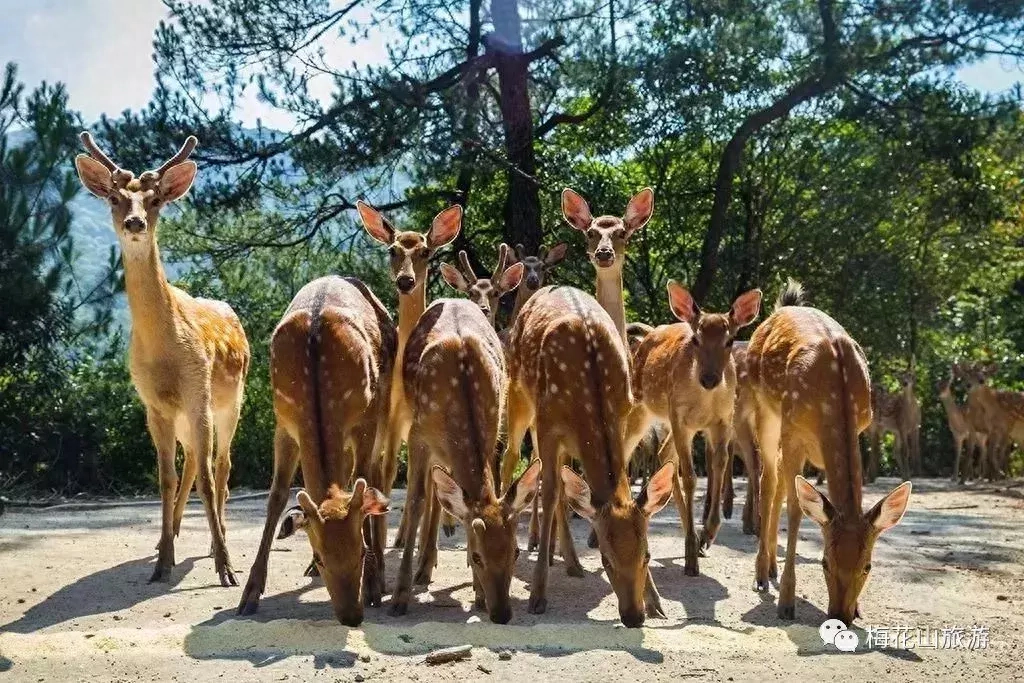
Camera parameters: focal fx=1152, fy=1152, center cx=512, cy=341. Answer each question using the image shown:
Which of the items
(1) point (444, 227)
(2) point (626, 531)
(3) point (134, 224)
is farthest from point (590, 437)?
(3) point (134, 224)

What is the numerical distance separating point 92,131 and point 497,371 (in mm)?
8475

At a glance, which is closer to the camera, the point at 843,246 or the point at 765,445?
the point at 765,445

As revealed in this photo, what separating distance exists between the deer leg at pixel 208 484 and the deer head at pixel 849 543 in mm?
3504

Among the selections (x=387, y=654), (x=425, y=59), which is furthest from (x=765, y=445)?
(x=425, y=59)

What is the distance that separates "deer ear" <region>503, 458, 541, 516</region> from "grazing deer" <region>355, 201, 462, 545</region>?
1388 millimetres

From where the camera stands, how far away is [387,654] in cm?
539

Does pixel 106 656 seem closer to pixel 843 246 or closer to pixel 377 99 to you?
pixel 377 99

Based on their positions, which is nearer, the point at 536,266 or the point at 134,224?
the point at 134,224

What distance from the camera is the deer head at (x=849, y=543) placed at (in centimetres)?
609

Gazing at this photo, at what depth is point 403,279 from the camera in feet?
24.6

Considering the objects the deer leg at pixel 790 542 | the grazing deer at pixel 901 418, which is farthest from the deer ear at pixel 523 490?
the grazing deer at pixel 901 418

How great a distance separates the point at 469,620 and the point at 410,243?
281 cm

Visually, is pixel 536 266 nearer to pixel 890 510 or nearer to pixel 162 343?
pixel 162 343

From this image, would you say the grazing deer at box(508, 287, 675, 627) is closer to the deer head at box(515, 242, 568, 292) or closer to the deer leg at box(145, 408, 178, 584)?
the deer leg at box(145, 408, 178, 584)
